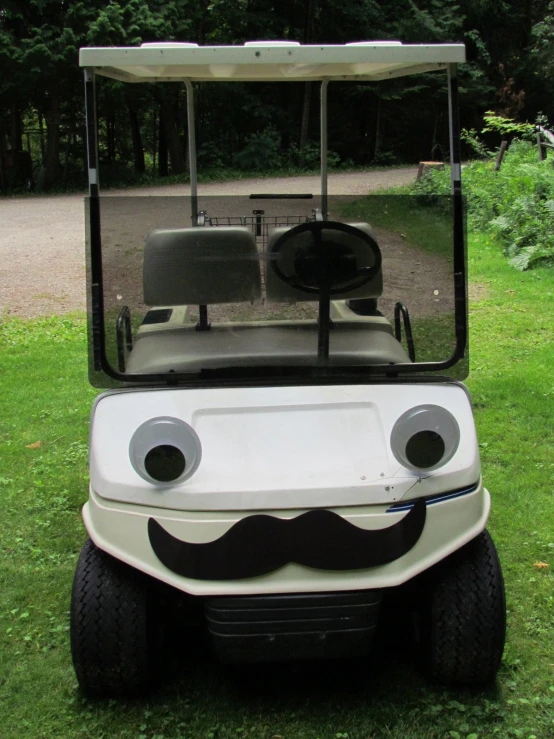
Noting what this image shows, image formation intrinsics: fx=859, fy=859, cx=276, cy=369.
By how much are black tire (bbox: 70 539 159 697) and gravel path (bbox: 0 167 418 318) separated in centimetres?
128

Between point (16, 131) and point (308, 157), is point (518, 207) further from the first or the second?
point (16, 131)

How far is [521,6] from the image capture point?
2653 centimetres

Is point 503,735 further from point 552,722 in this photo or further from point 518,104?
point 518,104

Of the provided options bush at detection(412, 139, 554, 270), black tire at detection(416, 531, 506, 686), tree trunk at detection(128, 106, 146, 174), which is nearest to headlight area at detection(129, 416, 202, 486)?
black tire at detection(416, 531, 506, 686)

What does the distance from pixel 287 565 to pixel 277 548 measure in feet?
0.17

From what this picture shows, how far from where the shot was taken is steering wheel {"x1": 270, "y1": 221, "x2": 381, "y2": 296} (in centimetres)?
246

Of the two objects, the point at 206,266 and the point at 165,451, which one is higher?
the point at 206,266

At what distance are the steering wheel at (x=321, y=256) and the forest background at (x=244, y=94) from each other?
43.8 ft

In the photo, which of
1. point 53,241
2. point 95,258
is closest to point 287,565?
point 95,258

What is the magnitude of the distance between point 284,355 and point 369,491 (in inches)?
21.8

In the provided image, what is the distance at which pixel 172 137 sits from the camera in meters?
20.2

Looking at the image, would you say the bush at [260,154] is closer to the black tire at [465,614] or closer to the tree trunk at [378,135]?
the tree trunk at [378,135]

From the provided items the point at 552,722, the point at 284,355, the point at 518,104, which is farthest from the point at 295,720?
the point at 518,104

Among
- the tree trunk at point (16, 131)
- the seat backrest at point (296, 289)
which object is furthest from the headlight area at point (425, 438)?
the tree trunk at point (16, 131)
